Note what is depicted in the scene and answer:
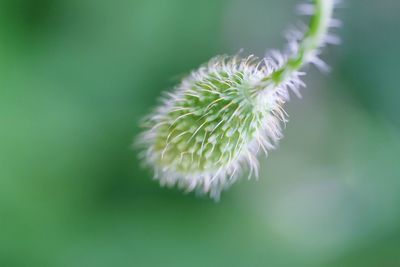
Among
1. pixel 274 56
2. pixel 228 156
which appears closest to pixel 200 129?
pixel 228 156

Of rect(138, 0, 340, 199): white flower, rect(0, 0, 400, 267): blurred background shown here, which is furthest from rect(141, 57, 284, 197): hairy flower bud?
rect(0, 0, 400, 267): blurred background

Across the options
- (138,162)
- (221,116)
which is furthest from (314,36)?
(138,162)

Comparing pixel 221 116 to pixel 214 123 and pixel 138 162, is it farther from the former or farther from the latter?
pixel 138 162

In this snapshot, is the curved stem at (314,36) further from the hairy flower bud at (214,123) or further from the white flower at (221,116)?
the hairy flower bud at (214,123)

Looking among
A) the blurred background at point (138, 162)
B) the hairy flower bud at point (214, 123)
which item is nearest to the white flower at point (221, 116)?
the hairy flower bud at point (214, 123)

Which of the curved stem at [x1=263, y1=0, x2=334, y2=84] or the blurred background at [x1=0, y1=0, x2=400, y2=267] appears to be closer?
the curved stem at [x1=263, y1=0, x2=334, y2=84]

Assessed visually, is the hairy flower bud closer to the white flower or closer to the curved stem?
the white flower
